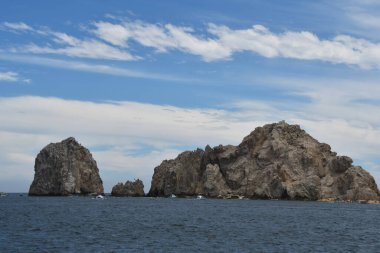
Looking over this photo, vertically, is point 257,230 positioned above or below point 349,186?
below

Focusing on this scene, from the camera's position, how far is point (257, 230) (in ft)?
255

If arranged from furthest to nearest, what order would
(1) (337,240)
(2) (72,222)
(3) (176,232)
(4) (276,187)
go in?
(4) (276,187) → (2) (72,222) → (3) (176,232) → (1) (337,240)

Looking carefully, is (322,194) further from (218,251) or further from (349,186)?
(218,251)

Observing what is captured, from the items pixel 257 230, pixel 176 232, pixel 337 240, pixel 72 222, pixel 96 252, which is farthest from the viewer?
pixel 72 222

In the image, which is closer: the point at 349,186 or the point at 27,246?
the point at 27,246

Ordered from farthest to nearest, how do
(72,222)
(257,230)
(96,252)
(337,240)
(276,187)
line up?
(276,187), (72,222), (257,230), (337,240), (96,252)

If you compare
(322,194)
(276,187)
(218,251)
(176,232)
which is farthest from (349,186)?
(218,251)

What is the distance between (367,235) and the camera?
75562mm

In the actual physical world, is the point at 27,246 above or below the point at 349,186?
below

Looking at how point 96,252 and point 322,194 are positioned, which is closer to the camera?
point 96,252

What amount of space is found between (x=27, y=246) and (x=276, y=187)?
14627 centimetres

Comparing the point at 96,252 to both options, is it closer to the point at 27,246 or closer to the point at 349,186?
the point at 27,246

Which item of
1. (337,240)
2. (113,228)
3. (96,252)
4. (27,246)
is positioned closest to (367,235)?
(337,240)

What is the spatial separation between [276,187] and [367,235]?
11725 cm
